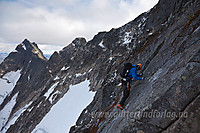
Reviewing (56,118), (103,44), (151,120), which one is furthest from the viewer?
(103,44)

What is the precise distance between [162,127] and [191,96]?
184cm

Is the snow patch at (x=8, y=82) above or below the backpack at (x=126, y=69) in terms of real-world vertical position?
above

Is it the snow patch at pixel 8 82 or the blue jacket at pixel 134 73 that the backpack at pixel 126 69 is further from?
the snow patch at pixel 8 82

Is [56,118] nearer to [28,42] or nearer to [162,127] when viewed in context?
[162,127]

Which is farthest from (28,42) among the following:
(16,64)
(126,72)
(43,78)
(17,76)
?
(126,72)

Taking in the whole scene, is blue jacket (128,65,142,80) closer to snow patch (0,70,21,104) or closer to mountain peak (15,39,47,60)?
mountain peak (15,39,47,60)

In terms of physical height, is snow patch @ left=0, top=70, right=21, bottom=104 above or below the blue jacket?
above

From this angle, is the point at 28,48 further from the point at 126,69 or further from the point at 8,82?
the point at 126,69

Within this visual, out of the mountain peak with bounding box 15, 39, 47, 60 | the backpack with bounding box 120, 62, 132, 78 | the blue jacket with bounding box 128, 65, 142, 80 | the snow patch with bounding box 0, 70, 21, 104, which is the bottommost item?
the blue jacket with bounding box 128, 65, 142, 80

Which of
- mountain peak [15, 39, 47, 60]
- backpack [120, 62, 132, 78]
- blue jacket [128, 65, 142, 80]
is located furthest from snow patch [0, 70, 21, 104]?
blue jacket [128, 65, 142, 80]

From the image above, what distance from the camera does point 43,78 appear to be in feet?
314

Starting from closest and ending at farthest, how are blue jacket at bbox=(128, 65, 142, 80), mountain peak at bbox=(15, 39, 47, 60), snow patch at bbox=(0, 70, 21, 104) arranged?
1. blue jacket at bbox=(128, 65, 142, 80)
2. snow patch at bbox=(0, 70, 21, 104)
3. mountain peak at bbox=(15, 39, 47, 60)

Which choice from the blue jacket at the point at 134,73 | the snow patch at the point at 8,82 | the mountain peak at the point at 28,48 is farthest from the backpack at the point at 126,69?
the snow patch at the point at 8,82

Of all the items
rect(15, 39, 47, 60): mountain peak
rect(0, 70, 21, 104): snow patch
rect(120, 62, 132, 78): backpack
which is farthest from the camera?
rect(15, 39, 47, 60): mountain peak
